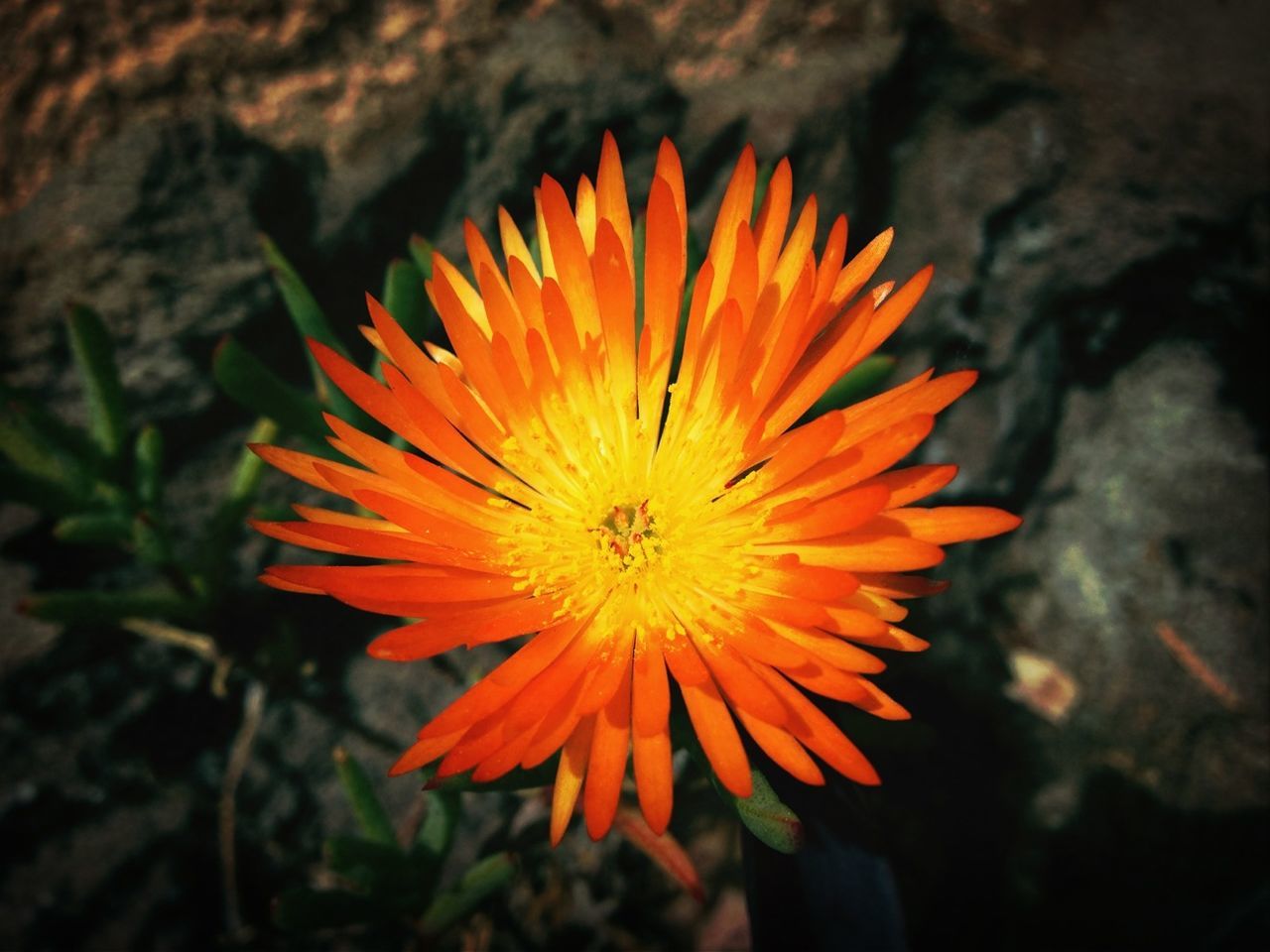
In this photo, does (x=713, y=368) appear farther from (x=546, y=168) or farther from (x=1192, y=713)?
(x=1192, y=713)

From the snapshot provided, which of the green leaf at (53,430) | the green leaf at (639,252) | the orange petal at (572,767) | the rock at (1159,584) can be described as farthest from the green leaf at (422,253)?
the rock at (1159,584)

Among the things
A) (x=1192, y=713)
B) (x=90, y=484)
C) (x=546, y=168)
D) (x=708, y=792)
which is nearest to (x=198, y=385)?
(x=90, y=484)

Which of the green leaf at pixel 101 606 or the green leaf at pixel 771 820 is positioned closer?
the green leaf at pixel 771 820

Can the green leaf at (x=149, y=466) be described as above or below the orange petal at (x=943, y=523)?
above

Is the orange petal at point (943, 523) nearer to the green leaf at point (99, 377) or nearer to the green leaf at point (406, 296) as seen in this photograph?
the green leaf at point (406, 296)

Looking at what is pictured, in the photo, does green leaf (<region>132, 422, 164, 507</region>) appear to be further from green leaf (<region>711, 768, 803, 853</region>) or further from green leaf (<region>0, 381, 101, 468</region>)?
green leaf (<region>711, 768, 803, 853</region>)

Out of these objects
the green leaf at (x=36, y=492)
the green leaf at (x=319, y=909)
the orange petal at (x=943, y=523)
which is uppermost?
the green leaf at (x=36, y=492)

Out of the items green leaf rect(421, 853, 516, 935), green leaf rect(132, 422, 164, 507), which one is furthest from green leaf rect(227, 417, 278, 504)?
green leaf rect(421, 853, 516, 935)
